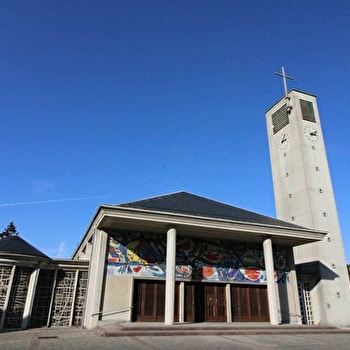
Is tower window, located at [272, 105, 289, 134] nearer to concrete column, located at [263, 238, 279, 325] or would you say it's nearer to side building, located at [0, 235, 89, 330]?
concrete column, located at [263, 238, 279, 325]

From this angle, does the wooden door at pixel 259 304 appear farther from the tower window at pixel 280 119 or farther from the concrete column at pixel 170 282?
the tower window at pixel 280 119

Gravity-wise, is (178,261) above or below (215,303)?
above

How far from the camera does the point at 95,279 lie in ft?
47.5

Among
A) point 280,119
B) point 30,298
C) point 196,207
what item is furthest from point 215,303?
point 280,119

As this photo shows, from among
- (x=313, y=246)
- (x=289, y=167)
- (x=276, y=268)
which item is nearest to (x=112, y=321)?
(x=276, y=268)

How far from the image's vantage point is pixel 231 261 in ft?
58.4

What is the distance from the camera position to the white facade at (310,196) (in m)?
20.1

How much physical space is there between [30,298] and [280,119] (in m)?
23.7

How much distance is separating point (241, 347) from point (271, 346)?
1.15 metres

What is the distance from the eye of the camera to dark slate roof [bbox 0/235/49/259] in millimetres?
14398

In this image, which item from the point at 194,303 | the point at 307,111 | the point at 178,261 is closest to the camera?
the point at 194,303

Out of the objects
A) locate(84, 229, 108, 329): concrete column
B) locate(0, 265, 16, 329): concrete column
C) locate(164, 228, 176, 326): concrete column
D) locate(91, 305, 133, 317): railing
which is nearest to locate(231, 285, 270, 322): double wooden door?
locate(164, 228, 176, 326): concrete column

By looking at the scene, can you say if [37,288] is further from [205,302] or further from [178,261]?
[205,302]

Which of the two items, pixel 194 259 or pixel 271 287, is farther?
pixel 194 259
